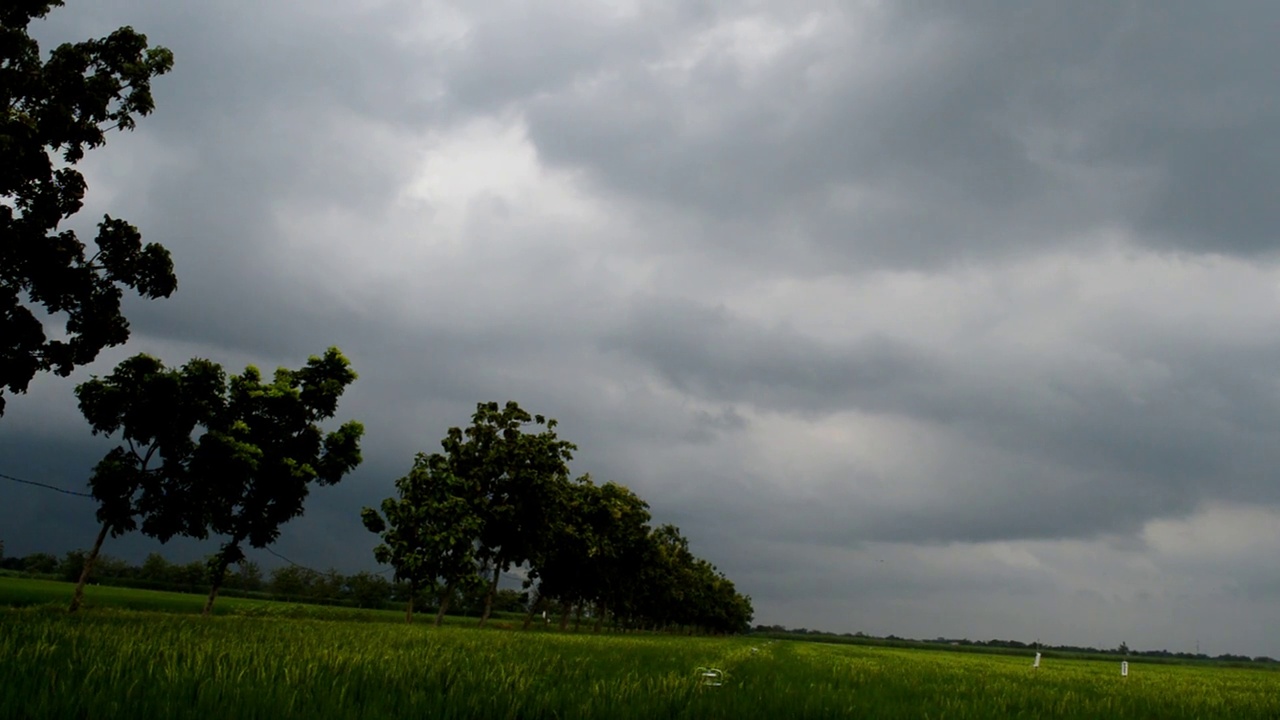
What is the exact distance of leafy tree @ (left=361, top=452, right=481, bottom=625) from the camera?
42.4m

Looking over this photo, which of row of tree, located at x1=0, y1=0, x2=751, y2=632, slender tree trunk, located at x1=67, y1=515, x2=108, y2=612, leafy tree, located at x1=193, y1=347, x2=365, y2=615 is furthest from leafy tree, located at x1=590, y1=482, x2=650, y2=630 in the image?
slender tree trunk, located at x1=67, y1=515, x2=108, y2=612

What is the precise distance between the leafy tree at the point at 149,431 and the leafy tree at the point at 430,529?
547 inches

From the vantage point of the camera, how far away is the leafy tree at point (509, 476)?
46719mm

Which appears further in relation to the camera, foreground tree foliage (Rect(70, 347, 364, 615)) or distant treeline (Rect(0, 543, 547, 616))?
distant treeline (Rect(0, 543, 547, 616))

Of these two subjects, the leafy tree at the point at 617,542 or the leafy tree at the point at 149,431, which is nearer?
the leafy tree at the point at 149,431

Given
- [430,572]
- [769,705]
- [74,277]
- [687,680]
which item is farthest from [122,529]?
[769,705]

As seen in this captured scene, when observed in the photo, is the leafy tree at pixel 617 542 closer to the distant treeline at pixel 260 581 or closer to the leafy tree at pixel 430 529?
the leafy tree at pixel 430 529

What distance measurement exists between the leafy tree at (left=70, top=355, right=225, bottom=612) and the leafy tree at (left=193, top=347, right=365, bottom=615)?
1752mm

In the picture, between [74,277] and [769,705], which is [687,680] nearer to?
[769,705]

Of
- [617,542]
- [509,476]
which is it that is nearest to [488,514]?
[509,476]

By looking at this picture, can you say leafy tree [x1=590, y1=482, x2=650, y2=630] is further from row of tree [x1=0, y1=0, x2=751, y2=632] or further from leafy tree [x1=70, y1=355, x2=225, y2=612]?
leafy tree [x1=70, y1=355, x2=225, y2=612]

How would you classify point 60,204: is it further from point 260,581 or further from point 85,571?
point 260,581

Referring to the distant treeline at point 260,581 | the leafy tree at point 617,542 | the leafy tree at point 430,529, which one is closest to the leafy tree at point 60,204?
the leafy tree at point 430,529

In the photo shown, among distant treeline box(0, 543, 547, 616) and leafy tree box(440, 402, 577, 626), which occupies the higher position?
leafy tree box(440, 402, 577, 626)
